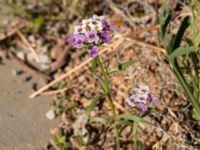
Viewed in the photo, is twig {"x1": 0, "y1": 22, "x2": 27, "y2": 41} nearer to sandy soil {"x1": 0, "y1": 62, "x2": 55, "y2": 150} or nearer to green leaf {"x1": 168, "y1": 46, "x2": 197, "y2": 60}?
sandy soil {"x1": 0, "y1": 62, "x2": 55, "y2": 150}

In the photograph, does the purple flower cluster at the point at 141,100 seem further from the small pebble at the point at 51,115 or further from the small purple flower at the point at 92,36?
the small pebble at the point at 51,115

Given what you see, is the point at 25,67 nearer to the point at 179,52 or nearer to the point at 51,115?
the point at 51,115

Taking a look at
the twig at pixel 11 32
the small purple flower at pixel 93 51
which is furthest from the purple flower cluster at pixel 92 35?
the twig at pixel 11 32

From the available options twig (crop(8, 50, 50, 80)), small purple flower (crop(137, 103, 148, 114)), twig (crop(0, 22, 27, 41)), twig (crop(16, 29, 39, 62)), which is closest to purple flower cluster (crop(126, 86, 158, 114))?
small purple flower (crop(137, 103, 148, 114))

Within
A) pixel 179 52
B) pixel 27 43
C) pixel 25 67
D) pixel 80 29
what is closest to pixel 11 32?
pixel 27 43

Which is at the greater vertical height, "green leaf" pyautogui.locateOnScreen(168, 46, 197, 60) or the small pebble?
"green leaf" pyautogui.locateOnScreen(168, 46, 197, 60)

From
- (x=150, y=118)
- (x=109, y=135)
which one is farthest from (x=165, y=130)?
(x=109, y=135)
